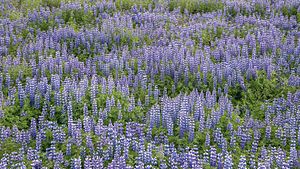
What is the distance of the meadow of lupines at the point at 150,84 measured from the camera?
6.75 meters

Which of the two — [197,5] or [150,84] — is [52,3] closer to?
[197,5]

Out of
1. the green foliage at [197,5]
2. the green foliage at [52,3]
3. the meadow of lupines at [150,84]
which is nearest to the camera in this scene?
the meadow of lupines at [150,84]

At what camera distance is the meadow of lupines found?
266 inches

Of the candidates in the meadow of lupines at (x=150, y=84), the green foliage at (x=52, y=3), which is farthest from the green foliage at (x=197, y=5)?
the green foliage at (x=52, y=3)

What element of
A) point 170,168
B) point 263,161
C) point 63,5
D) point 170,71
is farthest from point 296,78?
point 63,5

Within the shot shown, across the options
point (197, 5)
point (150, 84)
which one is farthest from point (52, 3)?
point (150, 84)

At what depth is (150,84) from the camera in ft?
29.3

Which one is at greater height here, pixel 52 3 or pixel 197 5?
pixel 52 3

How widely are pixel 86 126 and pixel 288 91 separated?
4327mm

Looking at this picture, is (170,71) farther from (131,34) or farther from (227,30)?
(227,30)

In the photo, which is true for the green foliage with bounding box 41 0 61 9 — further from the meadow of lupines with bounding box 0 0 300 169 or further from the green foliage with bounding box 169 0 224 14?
the green foliage with bounding box 169 0 224 14

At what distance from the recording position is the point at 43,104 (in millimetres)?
8320

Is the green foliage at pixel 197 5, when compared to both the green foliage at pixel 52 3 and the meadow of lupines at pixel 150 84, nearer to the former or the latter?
the meadow of lupines at pixel 150 84

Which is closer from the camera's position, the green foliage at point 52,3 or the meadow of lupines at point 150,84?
the meadow of lupines at point 150,84
